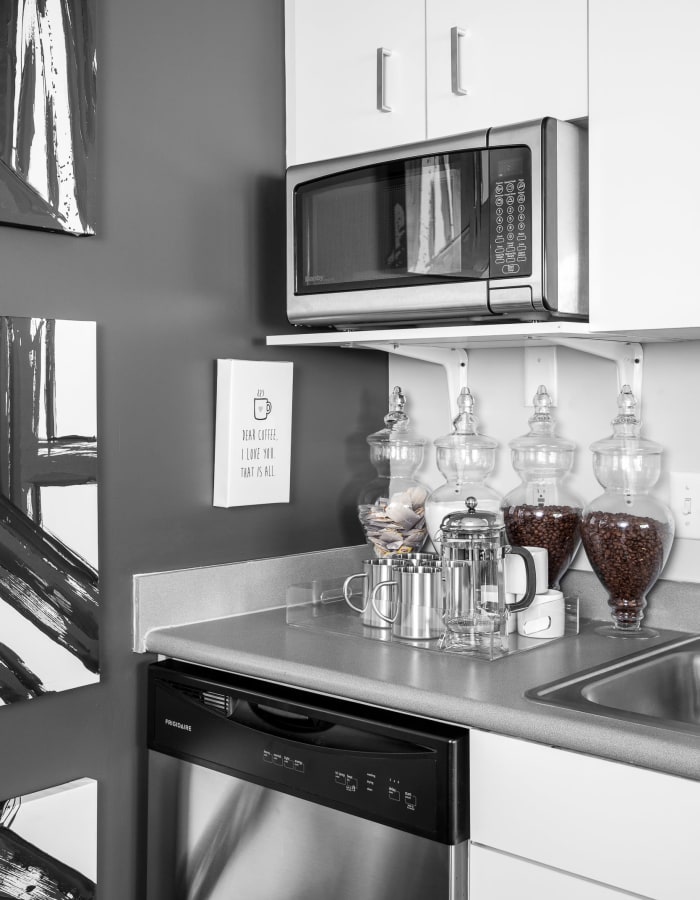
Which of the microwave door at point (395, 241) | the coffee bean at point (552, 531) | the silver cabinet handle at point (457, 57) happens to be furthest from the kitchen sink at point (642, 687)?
the silver cabinet handle at point (457, 57)

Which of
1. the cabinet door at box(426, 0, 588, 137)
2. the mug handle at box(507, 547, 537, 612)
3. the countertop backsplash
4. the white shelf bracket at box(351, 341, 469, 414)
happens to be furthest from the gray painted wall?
the mug handle at box(507, 547, 537, 612)

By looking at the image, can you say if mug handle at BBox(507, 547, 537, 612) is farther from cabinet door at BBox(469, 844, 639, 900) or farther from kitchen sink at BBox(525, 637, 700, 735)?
cabinet door at BBox(469, 844, 639, 900)

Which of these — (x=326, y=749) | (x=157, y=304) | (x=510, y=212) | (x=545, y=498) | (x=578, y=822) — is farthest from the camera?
(x=545, y=498)

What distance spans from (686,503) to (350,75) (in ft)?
3.23

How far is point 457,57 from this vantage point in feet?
5.55

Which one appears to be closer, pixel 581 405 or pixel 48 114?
pixel 48 114

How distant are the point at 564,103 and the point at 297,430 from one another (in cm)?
82

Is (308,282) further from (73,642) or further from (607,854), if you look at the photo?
(607,854)

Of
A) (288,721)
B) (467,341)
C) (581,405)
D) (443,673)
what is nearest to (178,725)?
(288,721)

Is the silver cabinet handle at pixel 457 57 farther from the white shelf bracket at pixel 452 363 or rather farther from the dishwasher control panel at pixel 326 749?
the dishwasher control panel at pixel 326 749

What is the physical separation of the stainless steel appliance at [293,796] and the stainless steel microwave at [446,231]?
2.16ft

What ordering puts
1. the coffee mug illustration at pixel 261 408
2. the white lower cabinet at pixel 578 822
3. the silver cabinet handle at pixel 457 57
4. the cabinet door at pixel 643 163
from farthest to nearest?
the coffee mug illustration at pixel 261 408 < the silver cabinet handle at pixel 457 57 < the cabinet door at pixel 643 163 < the white lower cabinet at pixel 578 822

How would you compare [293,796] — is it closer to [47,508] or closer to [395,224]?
[47,508]

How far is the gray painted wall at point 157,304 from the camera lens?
5.46 feet
